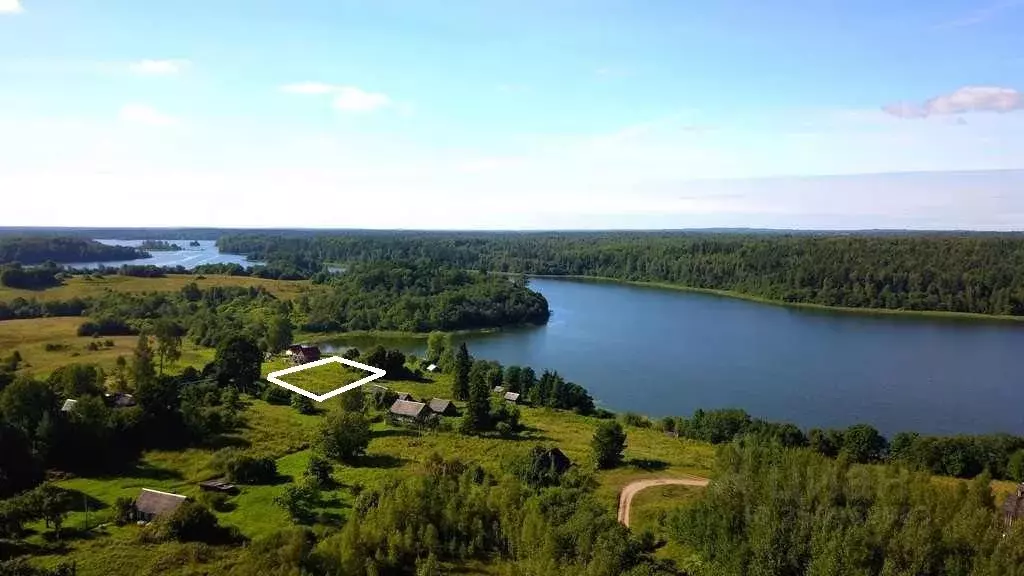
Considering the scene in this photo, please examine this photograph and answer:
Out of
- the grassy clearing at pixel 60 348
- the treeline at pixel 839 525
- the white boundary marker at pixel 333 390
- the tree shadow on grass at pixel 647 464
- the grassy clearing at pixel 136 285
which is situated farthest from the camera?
the grassy clearing at pixel 136 285

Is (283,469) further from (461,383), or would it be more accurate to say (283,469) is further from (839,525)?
(839,525)

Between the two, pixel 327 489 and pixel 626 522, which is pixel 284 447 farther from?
pixel 626 522

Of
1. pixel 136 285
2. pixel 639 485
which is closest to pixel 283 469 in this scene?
pixel 639 485

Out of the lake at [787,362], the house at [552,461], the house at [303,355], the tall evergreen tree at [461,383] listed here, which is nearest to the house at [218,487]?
the house at [552,461]

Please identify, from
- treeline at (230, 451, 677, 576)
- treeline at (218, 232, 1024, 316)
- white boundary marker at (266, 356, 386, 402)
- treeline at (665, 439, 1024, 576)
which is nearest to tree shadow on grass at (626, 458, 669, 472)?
treeline at (665, 439, 1024, 576)

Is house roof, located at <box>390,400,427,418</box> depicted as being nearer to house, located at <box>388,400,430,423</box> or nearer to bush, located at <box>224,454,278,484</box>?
house, located at <box>388,400,430,423</box>

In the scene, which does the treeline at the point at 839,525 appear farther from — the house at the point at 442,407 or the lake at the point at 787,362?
the lake at the point at 787,362

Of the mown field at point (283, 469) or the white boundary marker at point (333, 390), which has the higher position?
the white boundary marker at point (333, 390)
